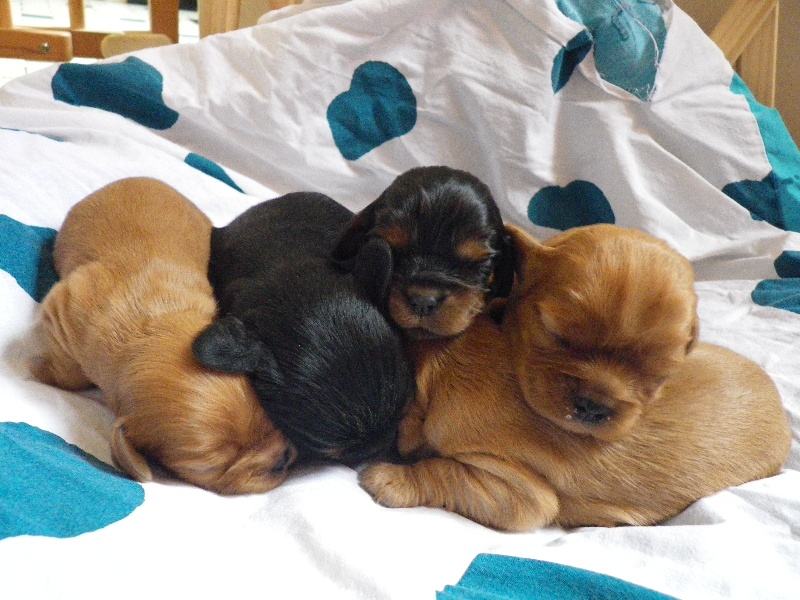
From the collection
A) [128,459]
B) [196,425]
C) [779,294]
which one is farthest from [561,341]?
[779,294]

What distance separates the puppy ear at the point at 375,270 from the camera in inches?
58.0

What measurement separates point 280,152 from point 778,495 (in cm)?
195

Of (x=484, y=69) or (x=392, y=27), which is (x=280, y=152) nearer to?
(x=392, y=27)

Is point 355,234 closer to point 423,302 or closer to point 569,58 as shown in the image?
point 423,302

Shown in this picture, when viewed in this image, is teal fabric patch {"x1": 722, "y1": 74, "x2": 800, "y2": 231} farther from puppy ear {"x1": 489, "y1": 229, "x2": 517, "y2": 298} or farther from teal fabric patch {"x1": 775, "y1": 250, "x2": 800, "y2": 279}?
puppy ear {"x1": 489, "y1": 229, "x2": 517, "y2": 298}

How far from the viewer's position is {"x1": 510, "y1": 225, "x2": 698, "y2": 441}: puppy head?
1273mm

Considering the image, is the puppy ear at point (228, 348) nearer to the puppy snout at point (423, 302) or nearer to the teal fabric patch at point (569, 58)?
the puppy snout at point (423, 302)

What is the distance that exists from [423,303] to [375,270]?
0.13 m

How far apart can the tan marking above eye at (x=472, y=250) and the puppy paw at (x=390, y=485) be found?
1.63 ft

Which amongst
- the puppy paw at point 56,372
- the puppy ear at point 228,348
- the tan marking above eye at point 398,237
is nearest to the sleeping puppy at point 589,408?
the tan marking above eye at point 398,237

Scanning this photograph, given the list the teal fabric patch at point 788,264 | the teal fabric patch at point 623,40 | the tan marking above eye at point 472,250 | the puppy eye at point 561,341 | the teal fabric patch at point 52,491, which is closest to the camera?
the teal fabric patch at point 52,491

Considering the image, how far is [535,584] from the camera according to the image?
1076mm

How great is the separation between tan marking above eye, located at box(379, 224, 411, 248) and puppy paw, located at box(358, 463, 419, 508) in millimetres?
498

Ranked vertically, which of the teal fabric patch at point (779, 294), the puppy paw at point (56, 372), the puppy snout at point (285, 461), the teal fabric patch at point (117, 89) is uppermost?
the teal fabric patch at point (779, 294)
